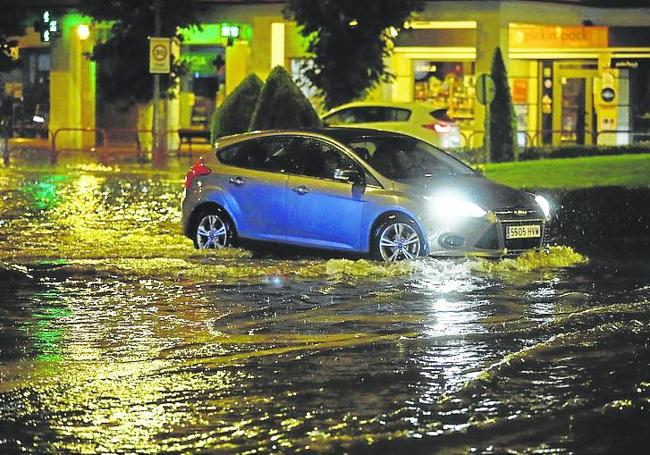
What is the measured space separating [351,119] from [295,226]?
58.2ft

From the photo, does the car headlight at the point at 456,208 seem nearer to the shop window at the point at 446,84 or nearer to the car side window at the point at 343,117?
the car side window at the point at 343,117

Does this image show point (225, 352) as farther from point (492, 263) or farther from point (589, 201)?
point (589, 201)

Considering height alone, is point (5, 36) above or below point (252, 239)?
above

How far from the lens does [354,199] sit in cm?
1569

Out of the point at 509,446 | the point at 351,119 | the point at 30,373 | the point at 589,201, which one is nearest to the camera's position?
the point at 509,446

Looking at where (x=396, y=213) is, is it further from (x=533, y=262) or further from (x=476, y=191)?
(x=533, y=262)

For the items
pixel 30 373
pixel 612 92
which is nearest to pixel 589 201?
pixel 30 373

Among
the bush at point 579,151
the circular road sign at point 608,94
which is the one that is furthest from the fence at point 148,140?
the bush at point 579,151

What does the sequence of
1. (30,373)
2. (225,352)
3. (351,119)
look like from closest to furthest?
1. (30,373)
2. (225,352)
3. (351,119)

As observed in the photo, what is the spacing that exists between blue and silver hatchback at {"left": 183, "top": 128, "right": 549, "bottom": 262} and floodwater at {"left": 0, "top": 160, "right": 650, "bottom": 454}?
298mm

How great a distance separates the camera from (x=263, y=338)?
36.6ft

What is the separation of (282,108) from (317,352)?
18188 mm

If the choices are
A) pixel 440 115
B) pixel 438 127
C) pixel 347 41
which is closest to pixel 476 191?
pixel 438 127

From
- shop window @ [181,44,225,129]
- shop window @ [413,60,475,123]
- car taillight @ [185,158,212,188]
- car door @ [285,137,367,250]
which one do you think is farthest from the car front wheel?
shop window @ [181,44,225,129]
